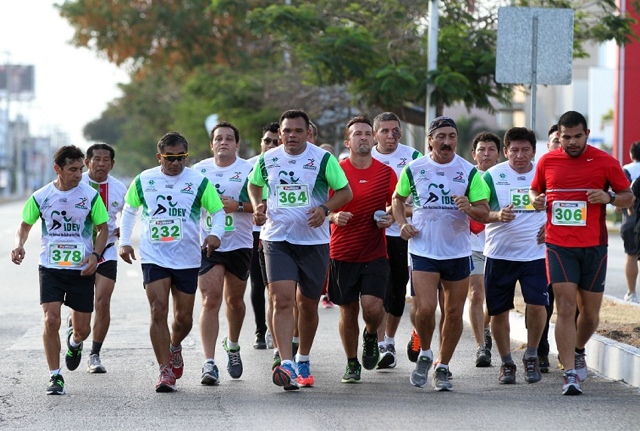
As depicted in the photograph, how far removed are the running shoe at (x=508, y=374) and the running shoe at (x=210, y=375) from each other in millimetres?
2168

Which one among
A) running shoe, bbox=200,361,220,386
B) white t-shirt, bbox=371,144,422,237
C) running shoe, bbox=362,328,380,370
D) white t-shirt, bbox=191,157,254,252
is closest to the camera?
running shoe, bbox=200,361,220,386

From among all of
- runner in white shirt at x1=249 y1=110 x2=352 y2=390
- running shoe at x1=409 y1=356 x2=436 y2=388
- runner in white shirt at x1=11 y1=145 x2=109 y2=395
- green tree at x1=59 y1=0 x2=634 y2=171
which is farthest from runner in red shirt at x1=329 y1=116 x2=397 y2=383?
green tree at x1=59 y1=0 x2=634 y2=171

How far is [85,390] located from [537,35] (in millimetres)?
6582

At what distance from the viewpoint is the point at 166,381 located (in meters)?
10.0

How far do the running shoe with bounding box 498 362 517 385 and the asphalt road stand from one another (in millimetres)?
74

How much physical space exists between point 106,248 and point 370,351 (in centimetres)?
244

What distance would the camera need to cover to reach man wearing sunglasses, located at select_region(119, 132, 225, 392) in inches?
398

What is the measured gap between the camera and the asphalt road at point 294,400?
8703 mm

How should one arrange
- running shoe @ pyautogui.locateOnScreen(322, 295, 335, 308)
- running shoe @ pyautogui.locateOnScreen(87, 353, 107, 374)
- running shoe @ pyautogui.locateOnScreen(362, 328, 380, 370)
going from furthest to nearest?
running shoe @ pyautogui.locateOnScreen(322, 295, 335, 308) → running shoe @ pyautogui.locateOnScreen(87, 353, 107, 374) → running shoe @ pyautogui.locateOnScreen(362, 328, 380, 370)

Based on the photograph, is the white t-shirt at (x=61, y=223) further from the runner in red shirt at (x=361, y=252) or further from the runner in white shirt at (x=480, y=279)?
the runner in white shirt at (x=480, y=279)

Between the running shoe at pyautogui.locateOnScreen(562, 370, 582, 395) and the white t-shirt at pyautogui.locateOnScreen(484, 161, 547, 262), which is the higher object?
the white t-shirt at pyautogui.locateOnScreen(484, 161, 547, 262)

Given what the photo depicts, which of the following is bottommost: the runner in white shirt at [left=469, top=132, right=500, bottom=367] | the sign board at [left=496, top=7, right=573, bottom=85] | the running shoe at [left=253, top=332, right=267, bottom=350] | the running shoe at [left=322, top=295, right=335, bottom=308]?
the running shoe at [left=322, top=295, right=335, bottom=308]

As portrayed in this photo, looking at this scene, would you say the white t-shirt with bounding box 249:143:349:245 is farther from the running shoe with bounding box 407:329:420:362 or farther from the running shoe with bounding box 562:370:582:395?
the running shoe with bounding box 562:370:582:395

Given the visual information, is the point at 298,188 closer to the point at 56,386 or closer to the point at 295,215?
the point at 295,215
